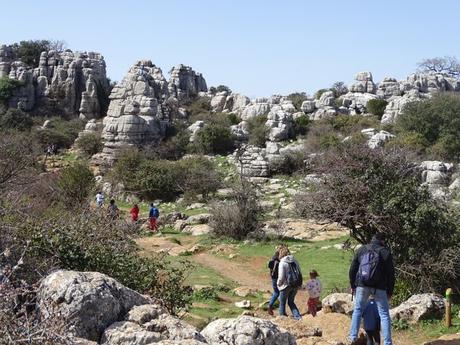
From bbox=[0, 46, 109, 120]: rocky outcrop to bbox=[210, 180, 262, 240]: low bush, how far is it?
31160 millimetres

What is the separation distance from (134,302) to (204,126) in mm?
35028

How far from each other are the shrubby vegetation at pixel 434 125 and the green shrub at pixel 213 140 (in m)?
11.0

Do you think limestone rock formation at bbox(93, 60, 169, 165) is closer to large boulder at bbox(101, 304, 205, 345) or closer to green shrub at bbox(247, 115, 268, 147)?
green shrub at bbox(247, 115, 268, 147)

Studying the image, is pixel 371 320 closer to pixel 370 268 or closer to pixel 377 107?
pixel 370 268

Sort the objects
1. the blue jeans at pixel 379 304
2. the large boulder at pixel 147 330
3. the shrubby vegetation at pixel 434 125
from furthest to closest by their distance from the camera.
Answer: the shrubby vegetation at pixel 434 125 < the blue jeans at pixel 379 304 < the large boulder at pixel 147 330

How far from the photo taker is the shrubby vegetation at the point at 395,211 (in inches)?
443

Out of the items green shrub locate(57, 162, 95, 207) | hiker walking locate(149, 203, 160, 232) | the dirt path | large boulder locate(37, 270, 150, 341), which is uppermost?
large boulder locate(37, 270, 150, 341)

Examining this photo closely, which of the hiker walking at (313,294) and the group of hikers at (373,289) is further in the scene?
the hiker walking at (313,294)

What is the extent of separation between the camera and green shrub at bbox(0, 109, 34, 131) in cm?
4206

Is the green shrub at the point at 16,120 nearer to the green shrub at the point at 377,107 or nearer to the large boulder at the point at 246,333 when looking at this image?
the green shrub at the point at 377,107

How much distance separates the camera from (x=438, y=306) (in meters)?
9.70

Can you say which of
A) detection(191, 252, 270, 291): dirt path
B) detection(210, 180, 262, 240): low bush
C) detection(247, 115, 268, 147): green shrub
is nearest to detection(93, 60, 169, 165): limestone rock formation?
detection(247, 115, 268, 147): green shrub

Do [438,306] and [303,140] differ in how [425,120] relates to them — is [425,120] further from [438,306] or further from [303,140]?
[438,306]

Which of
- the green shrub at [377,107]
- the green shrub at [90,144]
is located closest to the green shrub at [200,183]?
the green shrub at [90,144]
